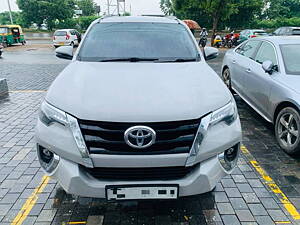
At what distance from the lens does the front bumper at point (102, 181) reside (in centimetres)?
209

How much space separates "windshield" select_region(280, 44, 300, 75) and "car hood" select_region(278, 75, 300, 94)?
13 centimetres

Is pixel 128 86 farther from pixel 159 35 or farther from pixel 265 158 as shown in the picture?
pixel 265 158

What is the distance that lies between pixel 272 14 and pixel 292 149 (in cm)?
4936

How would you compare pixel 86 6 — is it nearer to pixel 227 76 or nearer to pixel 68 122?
pixel 227 76

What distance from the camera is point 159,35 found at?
3.63 m

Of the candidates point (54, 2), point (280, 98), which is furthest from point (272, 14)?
point (280, 98)

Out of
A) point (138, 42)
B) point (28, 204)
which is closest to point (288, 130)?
point (138, 42)

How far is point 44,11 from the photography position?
40.6 m

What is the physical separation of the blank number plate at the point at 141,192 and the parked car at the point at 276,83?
230 centimetres

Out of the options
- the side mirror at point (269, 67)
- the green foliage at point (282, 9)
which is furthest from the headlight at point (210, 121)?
the green foliage at point (282, 9)

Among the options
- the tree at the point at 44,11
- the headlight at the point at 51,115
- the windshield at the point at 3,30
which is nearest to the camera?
the headlight at the point at 51,115

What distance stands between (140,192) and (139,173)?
153mm

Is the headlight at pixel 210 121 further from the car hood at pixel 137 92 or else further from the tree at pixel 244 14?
the tree at pixel 244 14

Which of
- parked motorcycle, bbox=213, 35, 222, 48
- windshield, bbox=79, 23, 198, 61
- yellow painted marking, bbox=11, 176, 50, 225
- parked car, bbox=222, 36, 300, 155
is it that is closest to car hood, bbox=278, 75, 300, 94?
parked car, bbox=222, 36, 300, 155
